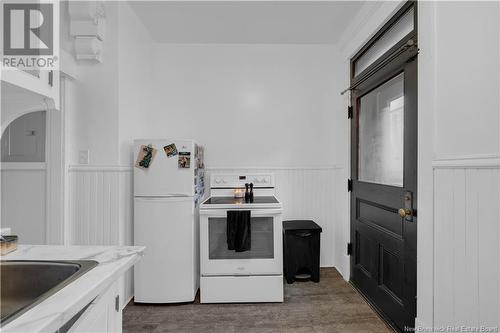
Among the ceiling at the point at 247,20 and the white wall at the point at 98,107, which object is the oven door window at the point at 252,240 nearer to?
the white wall at the point at 98,107

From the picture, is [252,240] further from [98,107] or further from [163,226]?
[98,107]

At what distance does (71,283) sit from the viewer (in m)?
0.77

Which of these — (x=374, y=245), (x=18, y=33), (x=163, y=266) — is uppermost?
(x=18, y=33)

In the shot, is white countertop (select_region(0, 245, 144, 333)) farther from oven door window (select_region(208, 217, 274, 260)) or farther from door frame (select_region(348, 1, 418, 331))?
door frame (select_region(348, 1, 418, 331))

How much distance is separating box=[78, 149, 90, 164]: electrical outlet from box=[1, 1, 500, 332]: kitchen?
1 cm

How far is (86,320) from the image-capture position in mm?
781

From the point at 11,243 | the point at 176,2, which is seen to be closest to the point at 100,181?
the point at 11,243

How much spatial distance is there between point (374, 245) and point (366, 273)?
0.33 m

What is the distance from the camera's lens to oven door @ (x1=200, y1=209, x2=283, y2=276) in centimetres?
248

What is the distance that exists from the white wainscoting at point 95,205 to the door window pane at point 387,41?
7.87ft

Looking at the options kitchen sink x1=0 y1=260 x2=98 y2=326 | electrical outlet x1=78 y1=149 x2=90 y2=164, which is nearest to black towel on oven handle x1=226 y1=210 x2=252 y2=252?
electrical outlet x1=78 y1=149 x2=90 y2=164
